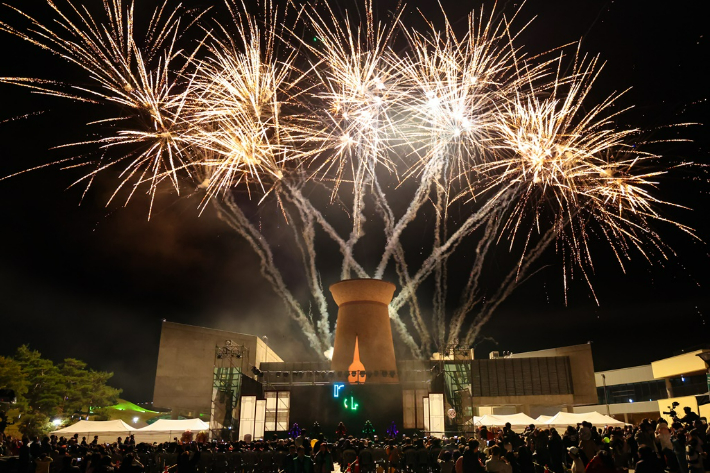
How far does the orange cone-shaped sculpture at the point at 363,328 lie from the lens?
34.6 m

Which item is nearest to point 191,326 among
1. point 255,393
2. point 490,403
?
point 255,393

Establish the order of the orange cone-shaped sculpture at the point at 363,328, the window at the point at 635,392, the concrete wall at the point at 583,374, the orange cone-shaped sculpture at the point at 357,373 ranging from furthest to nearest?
the window at the point at 635,392
the concrete wall at the point at 583,374
the orange cone-shaped sculpture at the point at 363,328
the orange cone-shaped sculpture at the point at 357,373

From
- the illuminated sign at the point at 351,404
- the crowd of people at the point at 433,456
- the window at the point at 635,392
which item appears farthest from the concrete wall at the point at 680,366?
the crowd of people at the point at 433,456

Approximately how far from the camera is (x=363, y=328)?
34.9 metres

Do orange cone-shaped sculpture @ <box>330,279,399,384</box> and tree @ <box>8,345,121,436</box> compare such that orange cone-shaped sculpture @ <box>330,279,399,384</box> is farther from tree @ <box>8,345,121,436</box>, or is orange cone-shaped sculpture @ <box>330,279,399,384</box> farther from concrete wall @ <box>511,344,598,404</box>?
tree @ <box>8,345,121,436</box>

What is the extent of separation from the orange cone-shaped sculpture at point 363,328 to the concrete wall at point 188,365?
38.3 feet

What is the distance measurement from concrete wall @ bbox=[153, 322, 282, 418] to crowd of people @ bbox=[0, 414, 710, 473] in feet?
85.9

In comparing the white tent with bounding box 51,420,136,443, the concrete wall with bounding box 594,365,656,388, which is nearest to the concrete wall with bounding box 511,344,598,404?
the concrete wall with bounding box 594,365,656,388

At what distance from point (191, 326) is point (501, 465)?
42.6m

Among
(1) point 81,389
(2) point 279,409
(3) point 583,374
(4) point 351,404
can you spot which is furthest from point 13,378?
(3) point 583,374

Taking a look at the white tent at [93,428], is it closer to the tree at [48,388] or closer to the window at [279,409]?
the window at [279,409]

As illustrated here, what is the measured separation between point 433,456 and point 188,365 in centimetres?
3615

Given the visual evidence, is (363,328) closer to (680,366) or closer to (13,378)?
(680,366)

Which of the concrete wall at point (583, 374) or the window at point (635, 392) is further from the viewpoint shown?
the window at point (635, 392)
